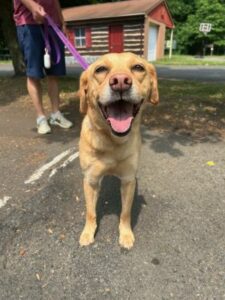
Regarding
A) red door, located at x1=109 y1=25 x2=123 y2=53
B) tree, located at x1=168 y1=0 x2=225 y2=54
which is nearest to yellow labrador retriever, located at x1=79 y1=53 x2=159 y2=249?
red door, located at x1=109 y1=25 x2=123 y2=53

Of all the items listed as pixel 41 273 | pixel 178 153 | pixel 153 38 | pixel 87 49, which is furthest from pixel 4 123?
pixel 153 38

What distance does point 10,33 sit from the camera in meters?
10.0

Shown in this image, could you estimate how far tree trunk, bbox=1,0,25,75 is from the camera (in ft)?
31.6

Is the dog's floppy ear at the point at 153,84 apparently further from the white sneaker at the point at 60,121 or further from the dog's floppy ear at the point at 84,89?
the white sneaker at the point at 60,121

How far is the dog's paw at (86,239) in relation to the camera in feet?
9.04

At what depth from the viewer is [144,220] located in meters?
3.10

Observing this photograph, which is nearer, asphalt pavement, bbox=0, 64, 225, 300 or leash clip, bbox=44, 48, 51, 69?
asphalt pavement, bbox=0, 64, 225, 300

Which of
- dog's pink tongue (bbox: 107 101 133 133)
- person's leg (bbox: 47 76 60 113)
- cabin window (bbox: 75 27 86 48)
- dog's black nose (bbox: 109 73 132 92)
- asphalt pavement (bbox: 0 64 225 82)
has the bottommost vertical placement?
asphalt pavement (bbox: 0 64 225 82)

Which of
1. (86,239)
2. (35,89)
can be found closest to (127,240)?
(86,239)

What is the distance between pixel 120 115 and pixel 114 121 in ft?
0.22

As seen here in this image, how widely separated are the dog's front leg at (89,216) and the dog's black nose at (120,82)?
950 mm

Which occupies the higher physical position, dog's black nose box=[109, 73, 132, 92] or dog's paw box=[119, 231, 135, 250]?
dog's black nose box=[109, 73, 132, 92]

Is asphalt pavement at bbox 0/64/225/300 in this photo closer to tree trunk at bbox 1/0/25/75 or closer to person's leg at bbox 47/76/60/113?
person's leg at bbox 47/76/60/113

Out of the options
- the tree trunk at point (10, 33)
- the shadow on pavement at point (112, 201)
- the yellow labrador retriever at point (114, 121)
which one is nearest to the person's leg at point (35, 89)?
the shadow on pavement at point (112, 201)
